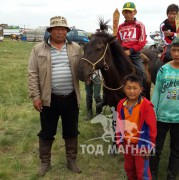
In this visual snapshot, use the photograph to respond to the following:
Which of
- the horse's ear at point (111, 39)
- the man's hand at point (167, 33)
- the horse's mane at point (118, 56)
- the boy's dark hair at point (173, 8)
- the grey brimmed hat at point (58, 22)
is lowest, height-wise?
the horse's mane at point (118, 56)

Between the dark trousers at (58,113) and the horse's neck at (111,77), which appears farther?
the horse's neck at (111,77)

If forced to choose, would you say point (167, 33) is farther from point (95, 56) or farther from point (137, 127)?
point (137, 127)

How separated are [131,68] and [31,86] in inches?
67.5

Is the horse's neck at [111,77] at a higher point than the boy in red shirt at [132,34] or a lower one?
lower

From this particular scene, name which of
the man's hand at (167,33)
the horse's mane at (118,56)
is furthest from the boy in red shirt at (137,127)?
the man's hand at (167,33)

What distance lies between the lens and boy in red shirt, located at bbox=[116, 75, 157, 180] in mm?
3336

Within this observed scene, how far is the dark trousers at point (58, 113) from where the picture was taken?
4160mm

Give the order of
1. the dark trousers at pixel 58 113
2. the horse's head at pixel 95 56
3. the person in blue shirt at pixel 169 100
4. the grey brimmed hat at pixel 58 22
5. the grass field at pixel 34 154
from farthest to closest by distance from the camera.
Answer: the grass field at pixel 34 154, the dark trousers at pixel 58 113, the horse's head at pixel 95 56, the grey brimmed hat at pixel 58 22, the person in blue shirt at pixel 169 100

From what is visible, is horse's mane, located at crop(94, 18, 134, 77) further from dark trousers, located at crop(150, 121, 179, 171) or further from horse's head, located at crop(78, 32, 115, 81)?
dark trousers, located at crop(150, 121, 179, 171)

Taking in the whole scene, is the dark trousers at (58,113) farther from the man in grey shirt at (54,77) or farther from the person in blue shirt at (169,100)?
the person in blue shirt at (169,100)

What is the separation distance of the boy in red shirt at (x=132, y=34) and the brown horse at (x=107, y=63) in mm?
476

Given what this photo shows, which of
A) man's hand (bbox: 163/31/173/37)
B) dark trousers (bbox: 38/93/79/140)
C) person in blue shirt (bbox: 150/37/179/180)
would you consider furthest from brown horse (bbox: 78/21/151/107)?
person in blue shirt (bbox: 150/37/179/180)

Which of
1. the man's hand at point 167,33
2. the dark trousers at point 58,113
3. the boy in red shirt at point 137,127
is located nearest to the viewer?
the boy in red shirt at point 137,127

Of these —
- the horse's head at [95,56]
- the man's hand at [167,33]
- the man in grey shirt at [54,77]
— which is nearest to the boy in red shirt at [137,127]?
the horse's head at [95,56]
